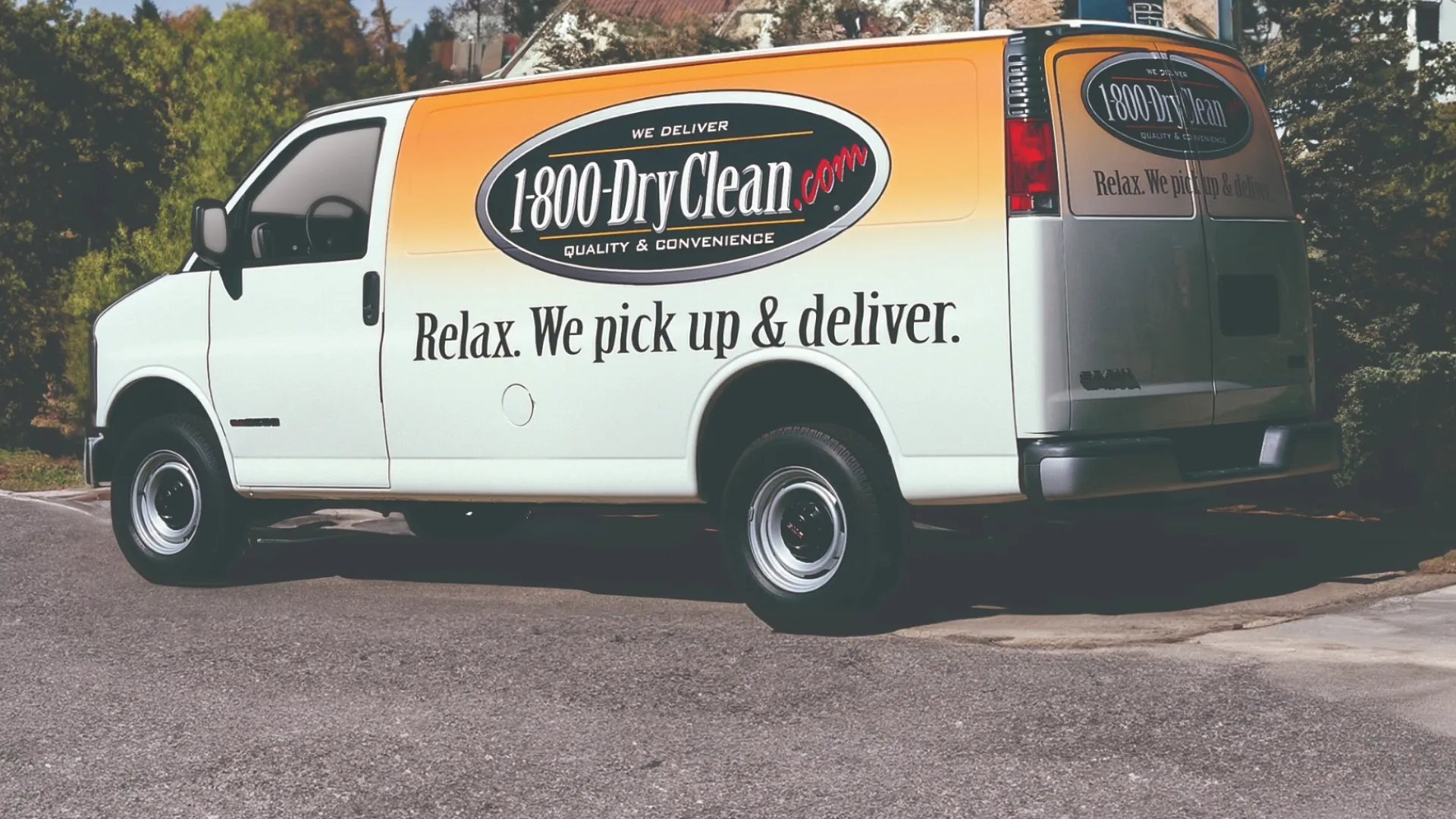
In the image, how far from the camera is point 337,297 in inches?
353

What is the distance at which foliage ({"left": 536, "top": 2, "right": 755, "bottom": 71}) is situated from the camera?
63.0ft

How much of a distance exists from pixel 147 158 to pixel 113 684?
1513cm

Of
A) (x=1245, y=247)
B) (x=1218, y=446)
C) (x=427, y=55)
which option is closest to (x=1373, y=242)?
(x=1245, y=247)

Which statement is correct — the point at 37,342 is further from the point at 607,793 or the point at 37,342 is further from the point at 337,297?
the point at 607,793

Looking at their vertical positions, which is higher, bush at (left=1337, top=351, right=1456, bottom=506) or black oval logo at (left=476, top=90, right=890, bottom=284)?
black oval logo at (left=476, top=90, right=890, bottom=284)

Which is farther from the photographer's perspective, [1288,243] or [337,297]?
[337,297]

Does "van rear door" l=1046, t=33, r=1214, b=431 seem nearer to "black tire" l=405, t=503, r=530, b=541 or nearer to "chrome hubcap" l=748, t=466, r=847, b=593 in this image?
"chrome hubcap" l=748, t=466, r=847, b=593

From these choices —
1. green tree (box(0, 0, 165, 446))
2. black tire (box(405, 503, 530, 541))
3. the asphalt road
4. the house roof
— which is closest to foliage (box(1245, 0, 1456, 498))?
the asphalt road

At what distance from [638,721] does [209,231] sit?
440cm

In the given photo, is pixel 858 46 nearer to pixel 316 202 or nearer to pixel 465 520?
pixel 316 202

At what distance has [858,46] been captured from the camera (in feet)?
25.2

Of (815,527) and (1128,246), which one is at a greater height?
(1128,246)

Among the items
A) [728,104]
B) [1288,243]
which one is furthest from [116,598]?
[1288,243]

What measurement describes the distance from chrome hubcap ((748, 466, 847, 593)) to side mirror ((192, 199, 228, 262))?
3337 mm
